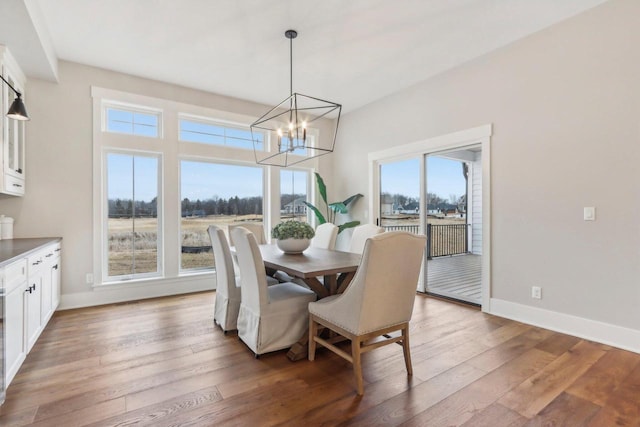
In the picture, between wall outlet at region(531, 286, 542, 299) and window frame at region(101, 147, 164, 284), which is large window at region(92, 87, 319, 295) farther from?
wall outlet at region(531, 286, 542, 299)

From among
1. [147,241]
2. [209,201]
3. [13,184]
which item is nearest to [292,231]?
[209,201]

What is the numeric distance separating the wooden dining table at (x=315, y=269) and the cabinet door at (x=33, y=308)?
177cm

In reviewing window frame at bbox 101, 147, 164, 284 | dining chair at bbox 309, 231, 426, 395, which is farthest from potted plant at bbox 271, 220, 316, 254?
window frame at bbox 101, 147, 164, 284

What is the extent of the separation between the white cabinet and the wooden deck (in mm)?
4336

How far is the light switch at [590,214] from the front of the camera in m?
2.84

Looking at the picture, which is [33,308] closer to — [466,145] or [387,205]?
[387,205]

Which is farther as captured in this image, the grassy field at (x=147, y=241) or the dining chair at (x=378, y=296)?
the grassy field at (x=147, y=241)

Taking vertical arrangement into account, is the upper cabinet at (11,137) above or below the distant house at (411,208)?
above

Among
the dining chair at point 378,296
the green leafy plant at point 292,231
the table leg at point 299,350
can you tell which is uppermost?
the green leafy plant at point 292,231

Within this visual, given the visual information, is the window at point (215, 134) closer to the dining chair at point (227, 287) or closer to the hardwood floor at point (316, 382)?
the dining chair at point (227, 287)

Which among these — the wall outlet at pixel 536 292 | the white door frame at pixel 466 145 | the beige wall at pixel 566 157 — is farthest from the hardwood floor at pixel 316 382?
the white door frame at pixel 466 145

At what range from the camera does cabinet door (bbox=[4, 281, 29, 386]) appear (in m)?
1.94

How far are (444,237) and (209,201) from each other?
12.4 ft

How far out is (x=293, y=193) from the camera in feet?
18.6
